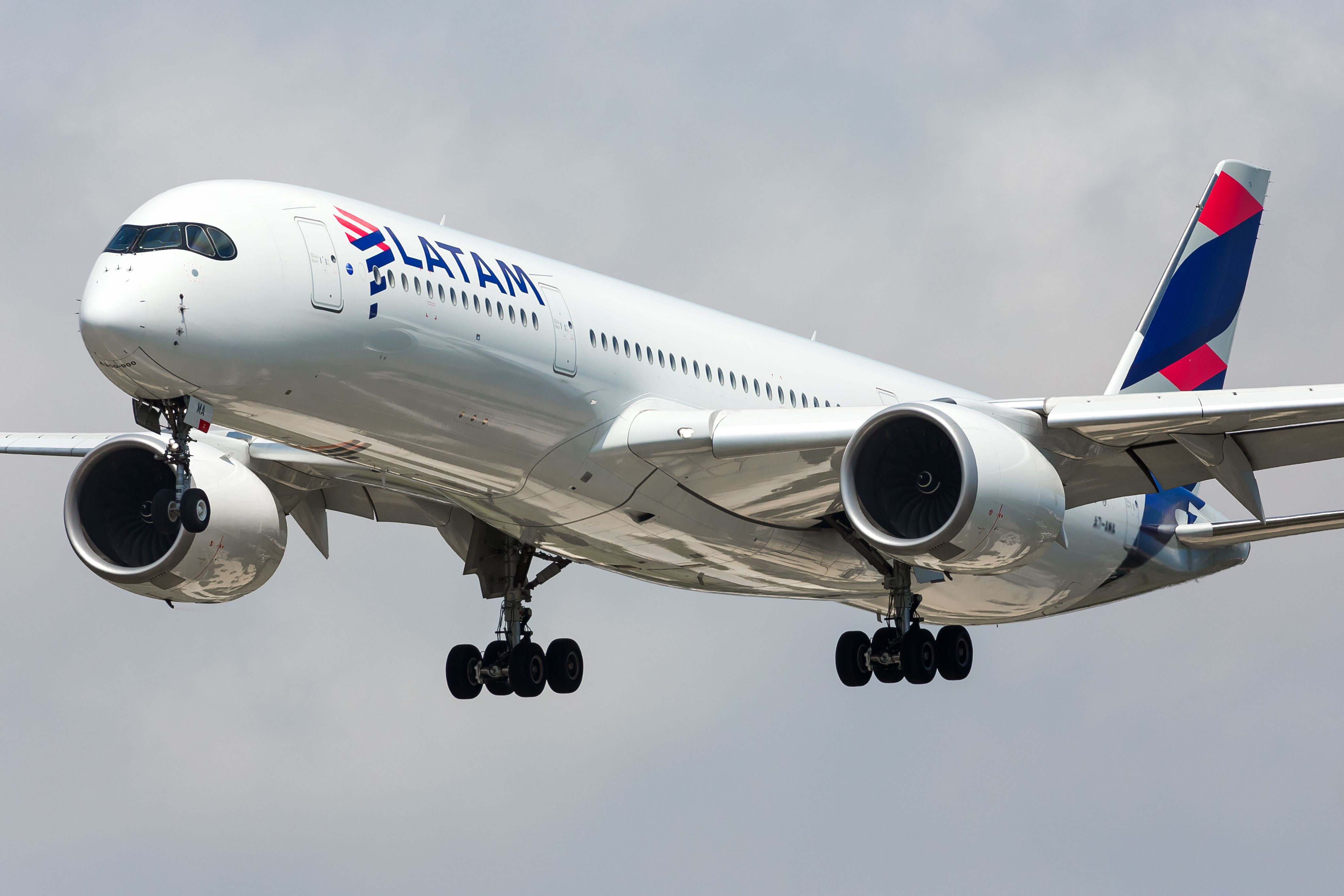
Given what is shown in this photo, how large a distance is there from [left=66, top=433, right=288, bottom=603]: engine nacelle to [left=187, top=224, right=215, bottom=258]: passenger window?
25.1 ft

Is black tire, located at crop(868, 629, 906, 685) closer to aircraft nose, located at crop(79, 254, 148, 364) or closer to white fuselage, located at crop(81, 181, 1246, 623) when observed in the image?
white fuselage, located at crop(81, 181, 1246, 623)

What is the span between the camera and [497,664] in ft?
93.2

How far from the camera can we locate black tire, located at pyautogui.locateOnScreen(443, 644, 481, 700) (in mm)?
28547

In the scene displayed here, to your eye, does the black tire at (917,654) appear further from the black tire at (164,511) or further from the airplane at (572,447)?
the black tire at (164,511)

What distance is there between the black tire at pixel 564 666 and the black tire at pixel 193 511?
10.5m

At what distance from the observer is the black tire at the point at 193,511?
738 inches

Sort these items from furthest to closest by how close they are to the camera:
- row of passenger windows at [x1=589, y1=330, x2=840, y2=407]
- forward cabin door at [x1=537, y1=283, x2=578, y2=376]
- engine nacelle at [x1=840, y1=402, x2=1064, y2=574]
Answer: row of passenger windows at [x1=589, y1=330, x2=840, y2=407] < forward cabin door at [x1=537, y1=283, x2=578, y2=376] < engine nacelle at [x1=840, y1=402, x2=1064, y2=574]

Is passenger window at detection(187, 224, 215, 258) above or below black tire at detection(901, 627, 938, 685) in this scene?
above

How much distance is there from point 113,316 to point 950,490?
9.93 metres

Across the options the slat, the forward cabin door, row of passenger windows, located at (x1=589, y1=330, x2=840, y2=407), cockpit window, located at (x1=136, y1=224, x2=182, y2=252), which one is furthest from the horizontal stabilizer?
the slat

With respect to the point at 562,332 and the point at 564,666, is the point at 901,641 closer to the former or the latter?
the point at 564,666

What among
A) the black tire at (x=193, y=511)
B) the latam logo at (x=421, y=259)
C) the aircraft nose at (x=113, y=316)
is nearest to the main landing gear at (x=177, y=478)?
the black tire at (x=193, y=511)

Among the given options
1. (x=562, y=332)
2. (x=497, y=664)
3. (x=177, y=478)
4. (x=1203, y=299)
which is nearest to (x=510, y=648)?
(x=497, y=664)

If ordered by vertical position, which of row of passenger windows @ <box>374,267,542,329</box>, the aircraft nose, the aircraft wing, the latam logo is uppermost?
the latam logo
